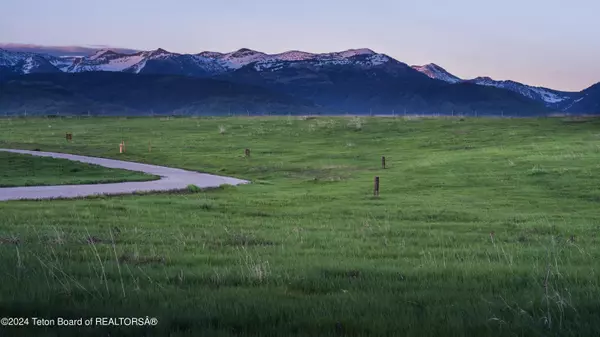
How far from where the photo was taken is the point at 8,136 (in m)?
107

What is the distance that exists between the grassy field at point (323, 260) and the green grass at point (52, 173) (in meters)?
11.2

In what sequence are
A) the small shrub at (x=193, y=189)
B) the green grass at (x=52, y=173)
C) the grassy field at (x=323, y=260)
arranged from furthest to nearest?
1. the green grass at (x=52, y=173)
2. the small shrub at (x=193, y=189)
3. the grassy field at (x=323, y=260)

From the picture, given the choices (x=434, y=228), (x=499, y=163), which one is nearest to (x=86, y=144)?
(x=499, y=163)

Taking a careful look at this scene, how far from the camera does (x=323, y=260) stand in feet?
41.4

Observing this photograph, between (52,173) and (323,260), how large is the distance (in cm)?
4302

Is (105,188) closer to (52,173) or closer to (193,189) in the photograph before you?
(193,189)

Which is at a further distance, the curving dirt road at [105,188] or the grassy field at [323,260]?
the curving dirt road at [105,188]

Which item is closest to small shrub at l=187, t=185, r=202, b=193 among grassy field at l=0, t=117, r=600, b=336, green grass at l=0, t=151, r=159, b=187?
grassy field at l=0, t=117, r=600, b=336

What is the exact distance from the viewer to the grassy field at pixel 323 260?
7430mm

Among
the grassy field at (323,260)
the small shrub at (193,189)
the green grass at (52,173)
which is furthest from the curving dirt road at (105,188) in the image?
the grassy field at (323,260)

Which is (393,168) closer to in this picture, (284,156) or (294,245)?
(284,156)

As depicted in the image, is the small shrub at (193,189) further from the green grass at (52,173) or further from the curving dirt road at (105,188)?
the green grass at (52,173)

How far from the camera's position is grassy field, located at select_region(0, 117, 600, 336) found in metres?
7.43

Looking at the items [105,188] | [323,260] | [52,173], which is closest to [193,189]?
[105,188]
